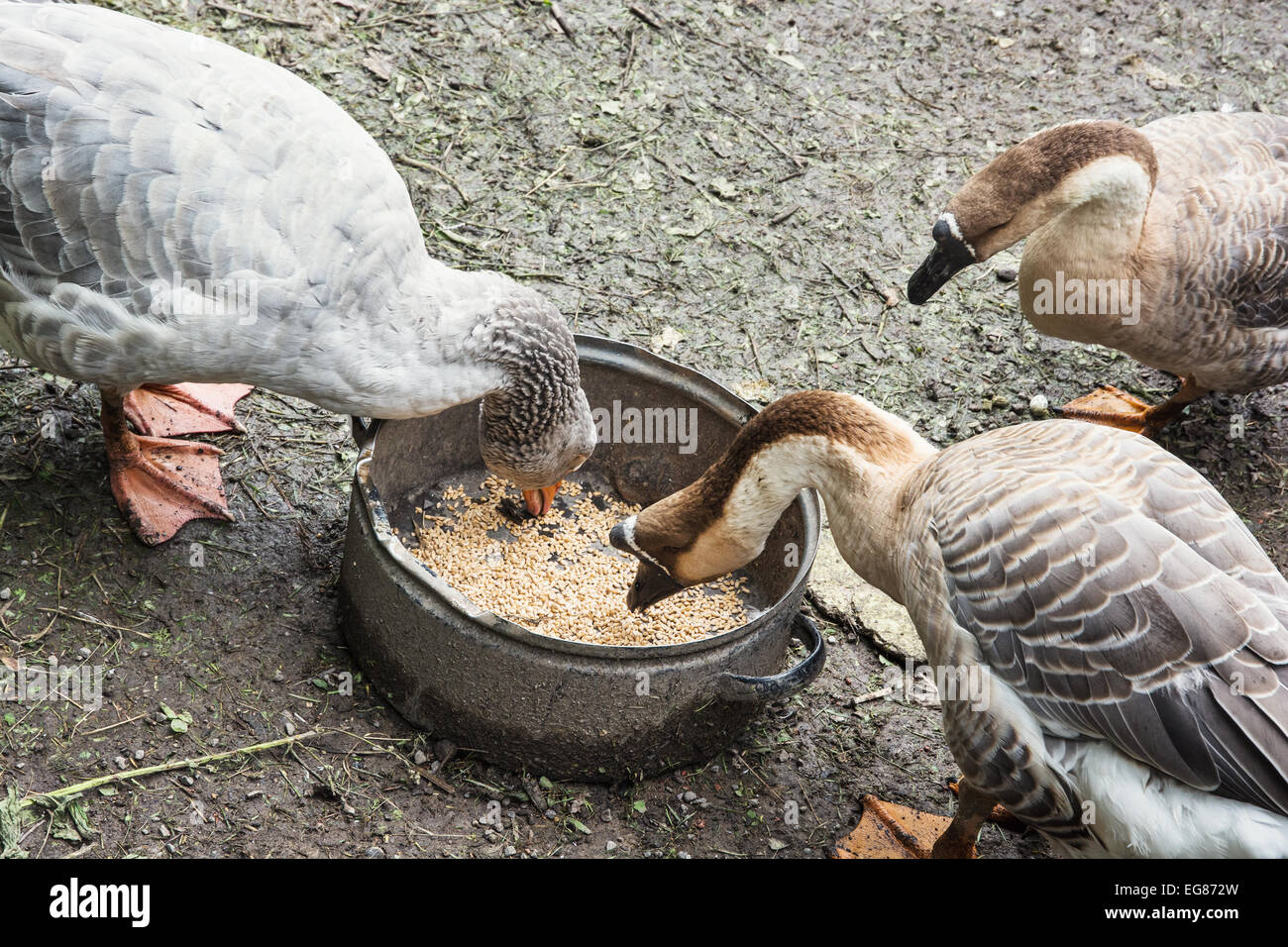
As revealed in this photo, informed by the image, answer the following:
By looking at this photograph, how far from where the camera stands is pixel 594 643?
3449mm

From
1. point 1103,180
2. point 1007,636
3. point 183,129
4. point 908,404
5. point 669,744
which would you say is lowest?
point 669,744

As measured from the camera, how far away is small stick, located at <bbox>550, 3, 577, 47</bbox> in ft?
21.3

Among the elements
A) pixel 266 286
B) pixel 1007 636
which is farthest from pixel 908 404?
pixel 266 286

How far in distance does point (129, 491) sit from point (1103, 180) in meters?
3.86

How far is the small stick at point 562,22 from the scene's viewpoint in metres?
6.50

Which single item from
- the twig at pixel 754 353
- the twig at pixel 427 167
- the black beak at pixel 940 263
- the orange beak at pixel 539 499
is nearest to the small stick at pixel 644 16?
the twig at pixel 427 167

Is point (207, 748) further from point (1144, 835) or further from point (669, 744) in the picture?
point (1144, 835)

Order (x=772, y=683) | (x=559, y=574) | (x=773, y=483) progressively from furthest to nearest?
(x=559, y=574) < (x=773, y=483) < (x=772, y=683)

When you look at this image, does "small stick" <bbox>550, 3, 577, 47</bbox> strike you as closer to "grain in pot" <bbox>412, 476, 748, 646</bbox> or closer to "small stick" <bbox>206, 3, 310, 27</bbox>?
"small stick" <bbox>206, 3, 310, 27</bbox>

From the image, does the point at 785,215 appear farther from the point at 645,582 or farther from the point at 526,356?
the point at 645,582

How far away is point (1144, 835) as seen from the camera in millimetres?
2891

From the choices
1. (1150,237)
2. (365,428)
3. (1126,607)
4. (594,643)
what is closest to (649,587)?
(594,643)

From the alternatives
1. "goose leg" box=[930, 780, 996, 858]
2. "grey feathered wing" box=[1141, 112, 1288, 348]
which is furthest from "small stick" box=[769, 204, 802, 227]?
"goose leg" box=[930, 780, 996, 858]

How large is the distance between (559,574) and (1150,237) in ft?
9.16
